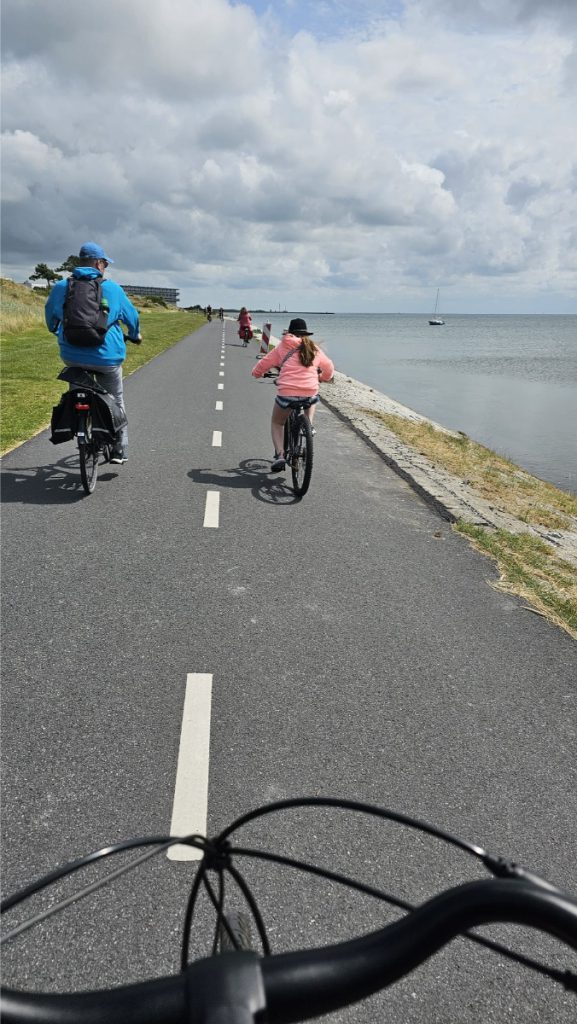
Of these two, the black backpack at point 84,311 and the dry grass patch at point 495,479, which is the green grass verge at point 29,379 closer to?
the black backpack at point 84,311

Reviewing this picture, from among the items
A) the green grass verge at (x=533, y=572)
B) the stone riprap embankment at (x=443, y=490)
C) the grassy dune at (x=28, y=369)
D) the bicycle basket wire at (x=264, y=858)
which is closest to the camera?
the bicycle basket wire at (x=264, y=858)

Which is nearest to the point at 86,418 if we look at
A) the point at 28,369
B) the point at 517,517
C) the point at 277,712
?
the point at 277,712

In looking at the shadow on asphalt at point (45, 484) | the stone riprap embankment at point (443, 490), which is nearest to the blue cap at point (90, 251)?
the shadow on asphalt at point (45, 484)

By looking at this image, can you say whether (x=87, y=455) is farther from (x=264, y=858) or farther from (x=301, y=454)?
(x=264, y=858)

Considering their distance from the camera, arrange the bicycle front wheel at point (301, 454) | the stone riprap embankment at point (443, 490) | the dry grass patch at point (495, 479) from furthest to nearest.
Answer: the dry grass patch at point (495, 479) → the bicycle front wheel at point (301, 454) → the stone riprap embankment at point (443, 490)

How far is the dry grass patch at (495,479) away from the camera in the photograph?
916 centimetres

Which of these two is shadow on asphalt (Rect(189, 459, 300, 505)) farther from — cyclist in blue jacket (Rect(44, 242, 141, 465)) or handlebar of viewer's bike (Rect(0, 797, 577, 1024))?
handlebar of viewer's bike (Rect(0, 797, 577, 1024))

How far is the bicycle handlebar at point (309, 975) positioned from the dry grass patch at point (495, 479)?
26.4 ft

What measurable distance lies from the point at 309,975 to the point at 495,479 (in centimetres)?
1086

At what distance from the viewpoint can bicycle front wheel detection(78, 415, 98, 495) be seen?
23.6 ft

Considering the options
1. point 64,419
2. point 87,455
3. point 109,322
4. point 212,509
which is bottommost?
point 212,509

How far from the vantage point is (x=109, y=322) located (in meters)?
7.18

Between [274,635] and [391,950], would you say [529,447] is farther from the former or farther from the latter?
[391,950]

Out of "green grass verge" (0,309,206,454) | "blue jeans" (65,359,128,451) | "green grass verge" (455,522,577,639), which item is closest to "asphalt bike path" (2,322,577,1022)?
"green grass verge" (455,522,577,639)
